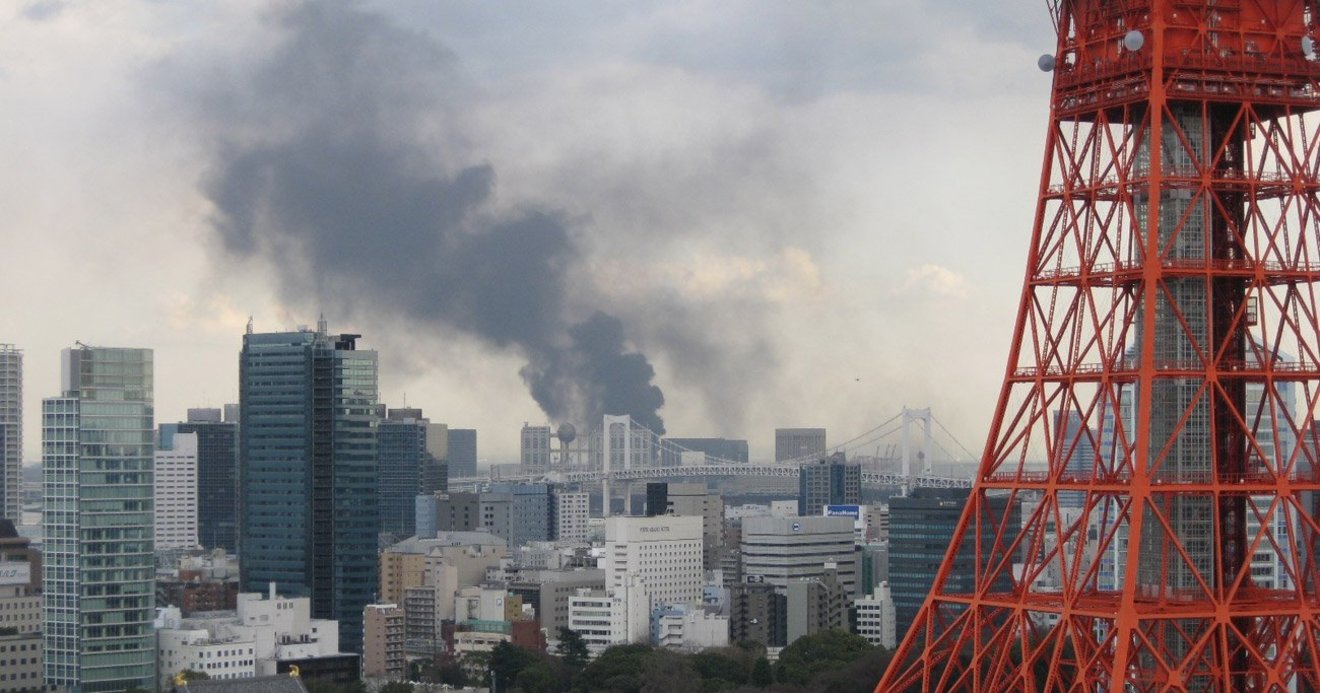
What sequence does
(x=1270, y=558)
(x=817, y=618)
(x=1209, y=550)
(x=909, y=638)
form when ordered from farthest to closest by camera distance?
(x=817, y=618) → (x=1270, y=558) → (x=909, y=638) → (x=1209, y=550)

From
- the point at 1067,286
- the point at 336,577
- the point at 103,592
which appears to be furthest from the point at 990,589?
the point at 336,577

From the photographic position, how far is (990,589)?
22812 mm

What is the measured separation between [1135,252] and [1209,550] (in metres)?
2.94

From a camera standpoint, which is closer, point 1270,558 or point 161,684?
point 1270,558

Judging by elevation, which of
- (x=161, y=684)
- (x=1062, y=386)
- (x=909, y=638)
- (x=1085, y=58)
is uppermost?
(x=1085, y=58)

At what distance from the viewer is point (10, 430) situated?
447 ft

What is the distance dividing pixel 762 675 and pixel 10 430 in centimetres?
9220

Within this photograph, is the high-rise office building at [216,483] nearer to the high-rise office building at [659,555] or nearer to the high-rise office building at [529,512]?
the high-rise office building at [529,512]

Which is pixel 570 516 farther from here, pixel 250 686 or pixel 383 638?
pixel 250 686

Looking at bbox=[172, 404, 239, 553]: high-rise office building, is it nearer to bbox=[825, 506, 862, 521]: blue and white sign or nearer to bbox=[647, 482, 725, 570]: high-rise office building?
bbox=[647, 482, 725, 570]: high-rise office building

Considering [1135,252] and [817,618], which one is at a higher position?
[1135,252]

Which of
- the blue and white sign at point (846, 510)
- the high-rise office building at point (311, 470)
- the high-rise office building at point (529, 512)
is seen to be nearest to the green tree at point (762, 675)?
the high-rise office building at point (311, 470)

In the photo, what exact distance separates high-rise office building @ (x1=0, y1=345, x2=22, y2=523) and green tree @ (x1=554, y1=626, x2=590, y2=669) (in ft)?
206

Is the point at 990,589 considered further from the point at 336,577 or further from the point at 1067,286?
the point at 336,577
